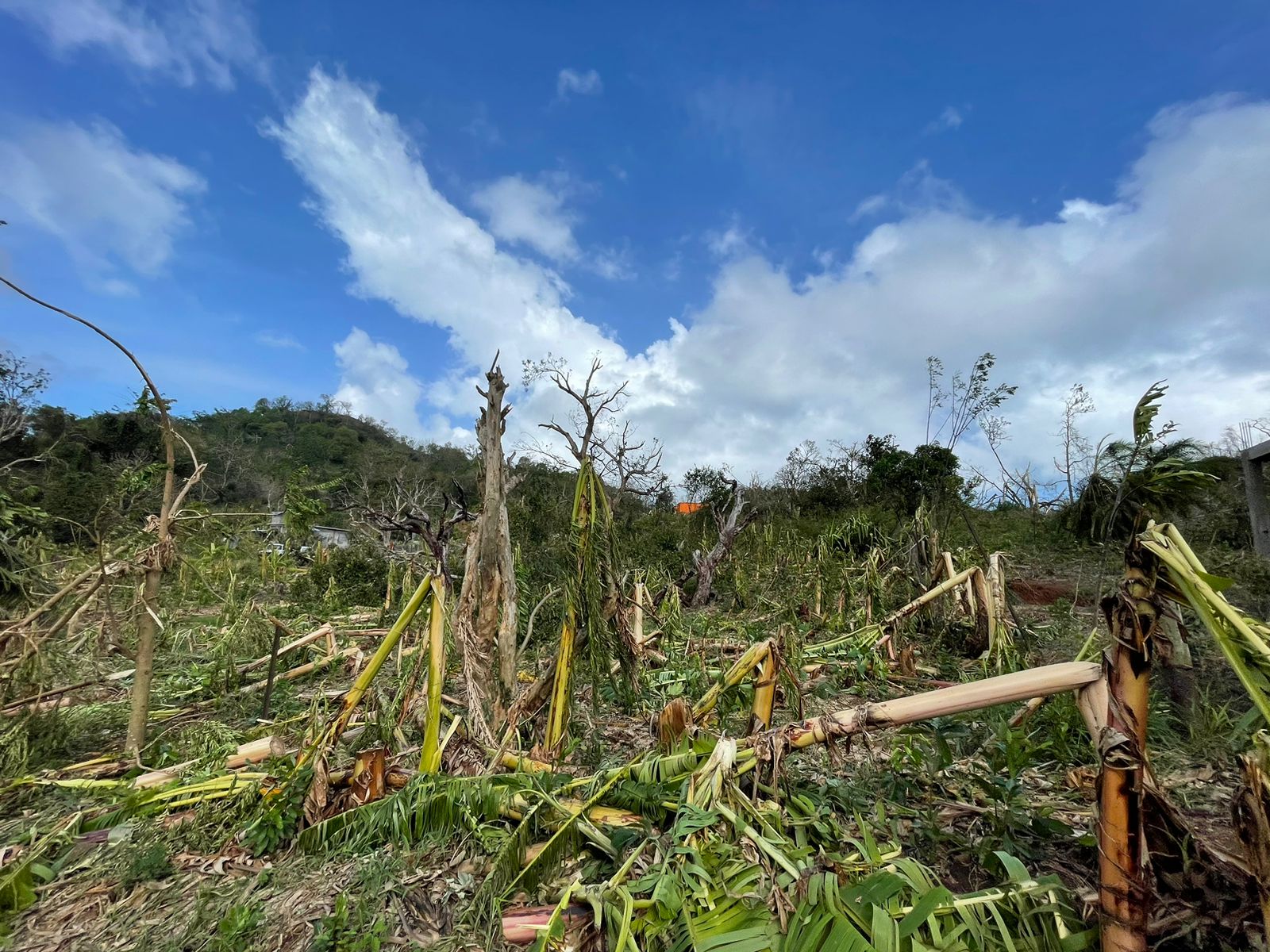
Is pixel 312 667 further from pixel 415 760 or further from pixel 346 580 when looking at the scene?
pixel 346 580

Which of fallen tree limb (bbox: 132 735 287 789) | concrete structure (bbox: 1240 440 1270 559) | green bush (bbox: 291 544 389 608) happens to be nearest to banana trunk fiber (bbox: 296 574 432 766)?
fallen tree limb (bbox: 132 735 287 789)

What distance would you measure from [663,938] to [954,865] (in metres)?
1.10

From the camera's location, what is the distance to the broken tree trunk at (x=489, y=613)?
3.10 m

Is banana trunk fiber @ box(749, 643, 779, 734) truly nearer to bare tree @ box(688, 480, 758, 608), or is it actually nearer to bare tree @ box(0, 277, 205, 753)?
bare tree @ box(0, 277, 205, 753)

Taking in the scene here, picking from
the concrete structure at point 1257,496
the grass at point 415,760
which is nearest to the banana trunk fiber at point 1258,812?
the grass at point 415,760

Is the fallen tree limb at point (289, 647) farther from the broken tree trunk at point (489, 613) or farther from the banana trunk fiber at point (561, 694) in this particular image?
the banana trunk fiber at point (561, 694)

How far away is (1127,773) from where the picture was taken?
4.37ft

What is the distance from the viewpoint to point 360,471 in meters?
32.7

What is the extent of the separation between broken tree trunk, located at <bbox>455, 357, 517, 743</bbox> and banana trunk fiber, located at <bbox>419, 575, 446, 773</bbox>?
A: 0.26 meters

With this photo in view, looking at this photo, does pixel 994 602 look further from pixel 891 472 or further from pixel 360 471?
pixel 360 471

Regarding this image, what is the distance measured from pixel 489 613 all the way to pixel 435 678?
0.93 m

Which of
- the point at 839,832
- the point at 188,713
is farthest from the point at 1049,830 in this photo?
the point at 188,713

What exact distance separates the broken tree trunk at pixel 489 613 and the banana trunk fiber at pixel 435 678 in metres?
0.26

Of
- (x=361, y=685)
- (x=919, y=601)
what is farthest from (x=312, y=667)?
(x=919, y=601)
